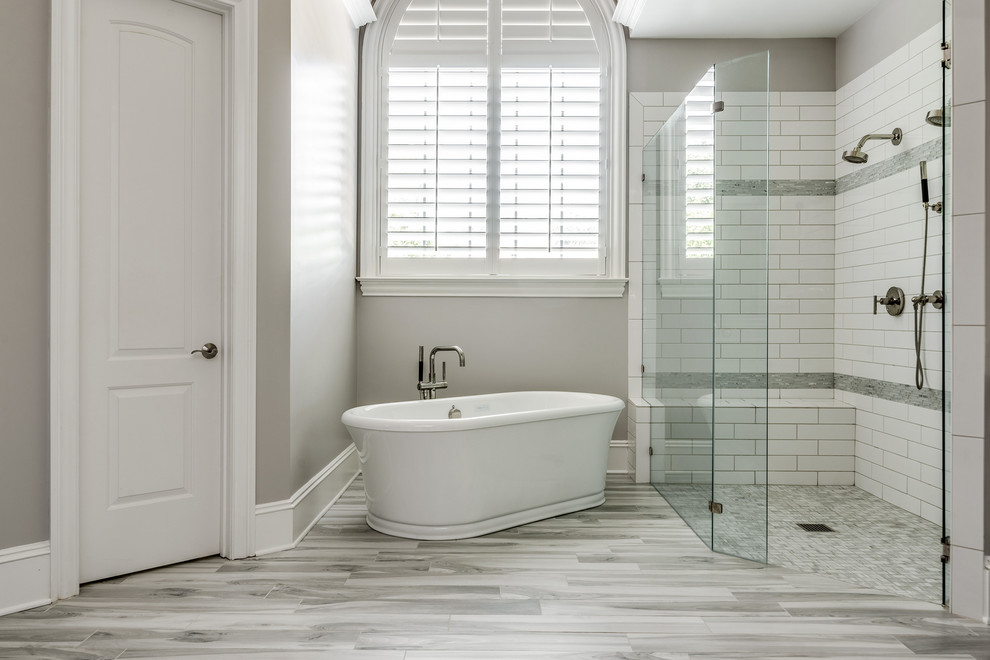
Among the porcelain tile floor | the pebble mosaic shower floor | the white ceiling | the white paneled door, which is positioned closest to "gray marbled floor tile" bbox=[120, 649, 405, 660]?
the porcelain tile floor

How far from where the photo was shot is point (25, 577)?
7.17ft

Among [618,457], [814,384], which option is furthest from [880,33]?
[618,457]

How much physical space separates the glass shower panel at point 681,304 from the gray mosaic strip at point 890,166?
3.26 ft

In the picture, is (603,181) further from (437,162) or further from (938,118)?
(938,118)

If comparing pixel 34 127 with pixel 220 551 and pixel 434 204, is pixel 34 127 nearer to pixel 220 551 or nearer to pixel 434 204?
pixel 220 551

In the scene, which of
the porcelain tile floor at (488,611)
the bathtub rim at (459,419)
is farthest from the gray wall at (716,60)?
the porcelain tile floor at (488,611)

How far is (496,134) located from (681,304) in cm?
169

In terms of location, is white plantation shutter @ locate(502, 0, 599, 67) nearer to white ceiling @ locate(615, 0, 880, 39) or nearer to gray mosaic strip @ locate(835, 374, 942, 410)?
white ceiling @ locate(615, 0, 880, 39)

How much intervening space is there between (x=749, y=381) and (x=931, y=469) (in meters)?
1.21

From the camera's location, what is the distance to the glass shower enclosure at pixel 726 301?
2574mm

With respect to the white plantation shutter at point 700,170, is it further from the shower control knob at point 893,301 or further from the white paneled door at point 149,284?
the white paneled door at point 149,284

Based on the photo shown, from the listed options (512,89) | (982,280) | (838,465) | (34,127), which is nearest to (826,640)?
(982,280)

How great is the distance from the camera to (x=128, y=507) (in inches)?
97.2

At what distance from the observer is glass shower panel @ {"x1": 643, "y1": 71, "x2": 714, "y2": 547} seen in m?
2.80
